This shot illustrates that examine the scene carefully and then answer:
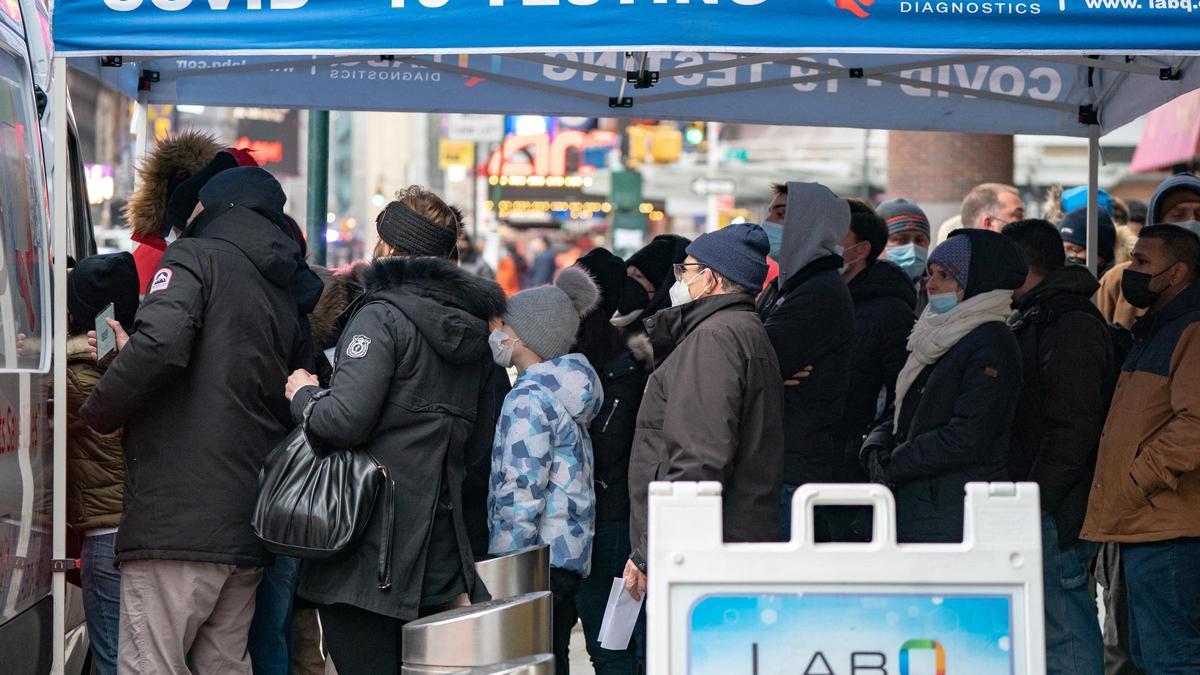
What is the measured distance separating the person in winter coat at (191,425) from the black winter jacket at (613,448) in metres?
1.59

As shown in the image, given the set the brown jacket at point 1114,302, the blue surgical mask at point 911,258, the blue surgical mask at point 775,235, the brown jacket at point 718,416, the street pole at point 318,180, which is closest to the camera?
the brown jacket at point 718,416

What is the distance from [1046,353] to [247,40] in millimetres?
3279

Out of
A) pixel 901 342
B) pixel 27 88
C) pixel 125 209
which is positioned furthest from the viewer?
pixel 901 342

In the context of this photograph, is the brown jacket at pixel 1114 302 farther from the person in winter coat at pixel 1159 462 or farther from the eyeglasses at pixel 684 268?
the eyeglasses at pixel 684 268

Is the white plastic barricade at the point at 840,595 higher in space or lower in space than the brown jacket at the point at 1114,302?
lower

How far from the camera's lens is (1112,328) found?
6871mm

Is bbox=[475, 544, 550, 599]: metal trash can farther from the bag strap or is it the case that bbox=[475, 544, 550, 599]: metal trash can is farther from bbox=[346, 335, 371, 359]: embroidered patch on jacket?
bbox=[346, 335, 371, 359]: embroidered patch on jacket

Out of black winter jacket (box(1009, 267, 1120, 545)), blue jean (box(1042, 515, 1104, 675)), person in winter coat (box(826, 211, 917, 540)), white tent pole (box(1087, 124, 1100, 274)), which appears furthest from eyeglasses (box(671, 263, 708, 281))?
white tent pole (box(1087, 124, 1100, 274))

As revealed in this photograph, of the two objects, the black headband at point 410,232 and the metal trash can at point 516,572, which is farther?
the metal trash can at point 516,572

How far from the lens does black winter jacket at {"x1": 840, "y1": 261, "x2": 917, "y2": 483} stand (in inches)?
258

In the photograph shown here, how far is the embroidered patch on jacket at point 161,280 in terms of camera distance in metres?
4.66

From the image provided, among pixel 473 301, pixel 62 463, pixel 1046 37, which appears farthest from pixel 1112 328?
pixel 62 463

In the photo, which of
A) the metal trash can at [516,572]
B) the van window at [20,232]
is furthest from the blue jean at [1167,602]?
the van window at [20,232]

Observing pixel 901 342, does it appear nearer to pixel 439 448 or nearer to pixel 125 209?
pixel 439 448
